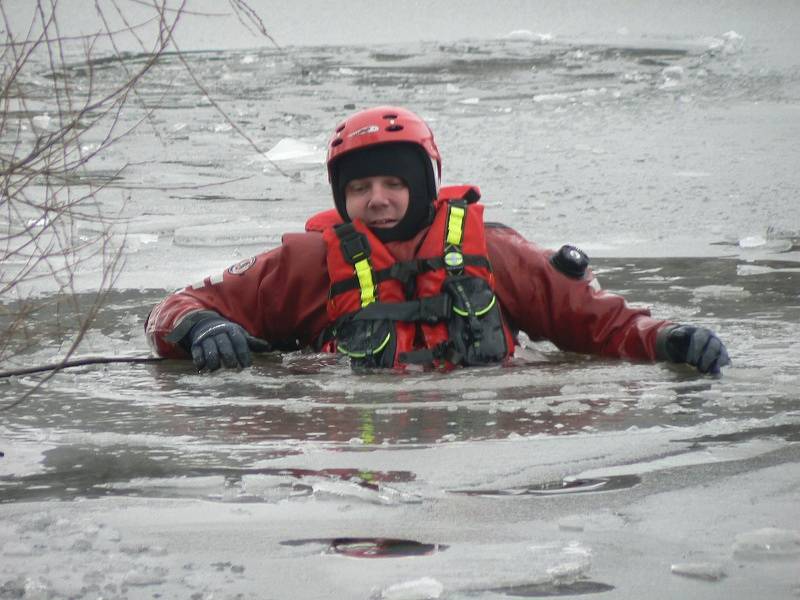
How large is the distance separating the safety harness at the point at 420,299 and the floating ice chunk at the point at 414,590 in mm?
2418

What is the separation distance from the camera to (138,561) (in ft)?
9.77

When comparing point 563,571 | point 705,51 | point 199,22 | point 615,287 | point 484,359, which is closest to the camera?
point 563,571

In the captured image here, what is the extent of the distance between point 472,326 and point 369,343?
0.39 m

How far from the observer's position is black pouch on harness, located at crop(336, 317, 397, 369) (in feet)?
17.0

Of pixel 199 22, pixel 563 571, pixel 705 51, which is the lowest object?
pixel 563 571

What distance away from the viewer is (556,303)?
215 inches

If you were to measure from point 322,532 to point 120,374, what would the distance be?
8.23 feet

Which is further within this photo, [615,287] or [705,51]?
[705,51]

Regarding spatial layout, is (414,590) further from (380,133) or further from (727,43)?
(727,43)

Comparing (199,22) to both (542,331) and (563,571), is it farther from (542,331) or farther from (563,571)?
(563,571)

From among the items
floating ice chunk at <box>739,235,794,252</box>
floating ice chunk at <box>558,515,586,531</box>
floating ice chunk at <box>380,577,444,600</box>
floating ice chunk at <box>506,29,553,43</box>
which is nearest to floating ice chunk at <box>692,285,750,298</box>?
floating ice chunk at <box>739,235,794,252</box>

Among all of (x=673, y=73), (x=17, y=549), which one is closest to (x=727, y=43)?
(x=673, y=73)

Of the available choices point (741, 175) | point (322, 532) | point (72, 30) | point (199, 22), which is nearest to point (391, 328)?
point (322, 532)

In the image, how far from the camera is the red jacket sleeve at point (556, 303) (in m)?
5.42
